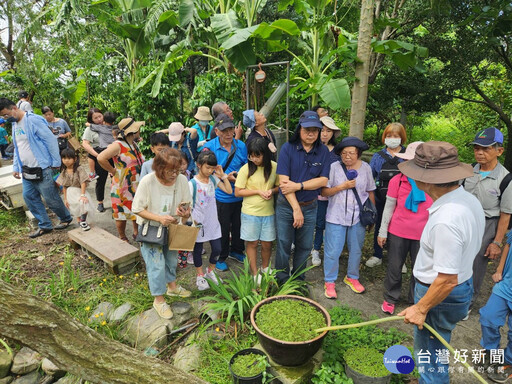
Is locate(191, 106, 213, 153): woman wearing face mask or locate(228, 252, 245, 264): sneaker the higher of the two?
locate(191, 106, 213, 153): woman wearing face mask

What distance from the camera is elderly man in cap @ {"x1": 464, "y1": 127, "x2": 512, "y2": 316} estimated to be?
3.01 m

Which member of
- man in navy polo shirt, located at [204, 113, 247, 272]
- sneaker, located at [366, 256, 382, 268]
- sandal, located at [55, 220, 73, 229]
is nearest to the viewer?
man in navy polo shirt, located at [204, 113, 247, 272]

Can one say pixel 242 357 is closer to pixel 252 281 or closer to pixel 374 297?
pixel 252 281

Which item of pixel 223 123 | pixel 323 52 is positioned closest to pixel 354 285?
pixel 223 123

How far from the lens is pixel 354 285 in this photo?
3.77 meters

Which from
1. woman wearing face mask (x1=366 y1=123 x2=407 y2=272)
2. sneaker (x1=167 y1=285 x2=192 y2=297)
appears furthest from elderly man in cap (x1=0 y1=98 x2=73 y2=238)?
woman wearing face mask (x1=366 y1=123 x2=407 y2=272)

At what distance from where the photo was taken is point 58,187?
16.4ft

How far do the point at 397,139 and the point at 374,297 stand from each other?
184cm

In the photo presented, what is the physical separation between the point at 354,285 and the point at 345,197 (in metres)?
1.08

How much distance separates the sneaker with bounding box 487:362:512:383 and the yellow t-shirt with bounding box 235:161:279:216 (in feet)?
7.82

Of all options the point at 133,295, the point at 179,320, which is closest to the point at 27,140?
the point at 133,295

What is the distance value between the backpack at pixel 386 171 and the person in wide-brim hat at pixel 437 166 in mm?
1673

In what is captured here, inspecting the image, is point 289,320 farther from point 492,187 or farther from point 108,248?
point 108,248

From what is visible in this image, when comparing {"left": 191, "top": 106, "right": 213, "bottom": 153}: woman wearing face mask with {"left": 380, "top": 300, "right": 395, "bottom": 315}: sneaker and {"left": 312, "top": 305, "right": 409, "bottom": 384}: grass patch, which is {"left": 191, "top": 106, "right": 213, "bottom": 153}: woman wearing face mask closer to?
{"left": 312, "top": 305, "right": 409, "bottom": 384}: grass patch
